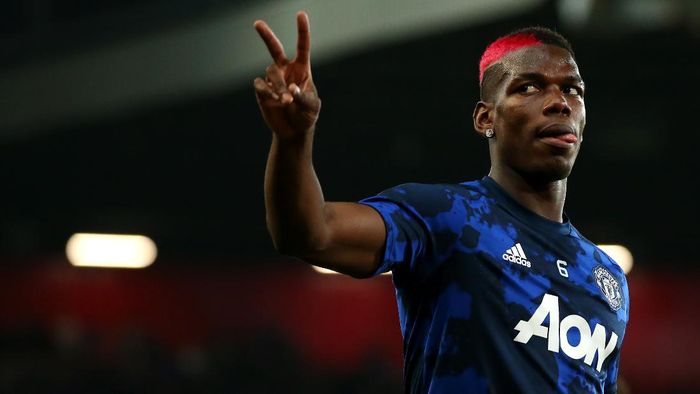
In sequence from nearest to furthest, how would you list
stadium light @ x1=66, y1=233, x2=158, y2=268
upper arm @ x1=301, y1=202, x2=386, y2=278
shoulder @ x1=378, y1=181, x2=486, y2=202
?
upper arm @ x1=301, y1=202, x2=386, y2=278, shoulder @ x1=378, y1=181, x2=486, y2=202, stadium light @ x1=66, y1=233, x2=158, y2=268

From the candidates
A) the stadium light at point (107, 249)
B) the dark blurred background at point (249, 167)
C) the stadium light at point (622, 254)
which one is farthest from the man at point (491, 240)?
the stadium light at point (622, 254)

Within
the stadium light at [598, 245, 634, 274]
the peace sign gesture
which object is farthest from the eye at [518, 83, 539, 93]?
the stadium light at [598, 245, 634, 274]

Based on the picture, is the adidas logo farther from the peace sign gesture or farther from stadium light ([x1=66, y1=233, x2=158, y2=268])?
stadium light ([x1=66, y1=233, x2=158, y2=268])

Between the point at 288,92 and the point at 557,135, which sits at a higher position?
the point at 288,92

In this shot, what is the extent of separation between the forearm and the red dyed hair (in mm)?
1001

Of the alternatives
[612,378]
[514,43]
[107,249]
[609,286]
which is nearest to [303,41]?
[514,43]

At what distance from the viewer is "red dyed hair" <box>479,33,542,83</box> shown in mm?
2711

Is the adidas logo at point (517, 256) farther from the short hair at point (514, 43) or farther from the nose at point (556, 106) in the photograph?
the short hair at point (514, 43)

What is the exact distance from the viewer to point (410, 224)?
7.11ft

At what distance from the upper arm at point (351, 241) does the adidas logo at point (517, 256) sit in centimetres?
39

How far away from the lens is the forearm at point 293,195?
190 cm

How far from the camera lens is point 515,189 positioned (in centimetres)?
261

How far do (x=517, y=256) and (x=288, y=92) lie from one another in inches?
31.1

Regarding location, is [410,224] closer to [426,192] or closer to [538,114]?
[426,192]
